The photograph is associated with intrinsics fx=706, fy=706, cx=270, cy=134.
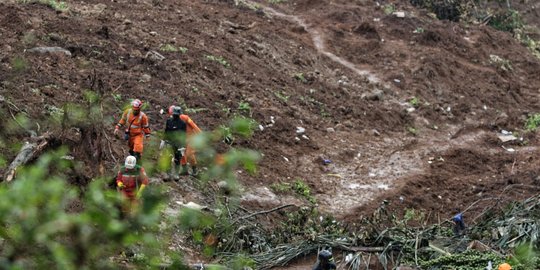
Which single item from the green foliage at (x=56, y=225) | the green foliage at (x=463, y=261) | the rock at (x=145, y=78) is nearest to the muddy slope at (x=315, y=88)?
the rock at (x=145, y=78)

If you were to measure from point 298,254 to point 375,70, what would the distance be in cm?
1003

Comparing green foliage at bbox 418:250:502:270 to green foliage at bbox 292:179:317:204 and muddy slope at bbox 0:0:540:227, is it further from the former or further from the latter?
green foliage at bbox 292:179:317:204

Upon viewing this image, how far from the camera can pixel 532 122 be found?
15.5 metres

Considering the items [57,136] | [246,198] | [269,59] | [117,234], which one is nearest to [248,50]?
[269,59]

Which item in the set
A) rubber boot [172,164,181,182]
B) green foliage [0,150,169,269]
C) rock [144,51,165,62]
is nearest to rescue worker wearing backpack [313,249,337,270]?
rubber boot [172,164,181,182]

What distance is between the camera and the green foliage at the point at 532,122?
50.0ft

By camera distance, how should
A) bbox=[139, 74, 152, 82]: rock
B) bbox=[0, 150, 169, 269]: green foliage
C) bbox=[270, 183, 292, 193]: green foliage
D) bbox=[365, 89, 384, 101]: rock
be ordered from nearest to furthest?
bbox=[0, 150, 169, 269]: green foliage < bbox=[270, 183, 292, 193]: green foliage < bbox=[139, 74, 152, 82]: rock < bbox=[365, 89, 384, 101]: rock

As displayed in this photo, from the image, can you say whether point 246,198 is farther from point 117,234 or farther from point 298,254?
point 117,234

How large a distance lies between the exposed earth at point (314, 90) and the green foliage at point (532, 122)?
17 cm

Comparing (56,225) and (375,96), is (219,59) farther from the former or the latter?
(56,225)

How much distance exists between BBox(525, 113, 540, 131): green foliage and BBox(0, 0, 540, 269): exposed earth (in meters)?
0.17

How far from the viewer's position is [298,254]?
7648 millimetres

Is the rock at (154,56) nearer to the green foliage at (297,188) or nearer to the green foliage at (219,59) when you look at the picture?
the green foliage at (219,59)

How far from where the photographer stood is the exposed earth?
10.8m
